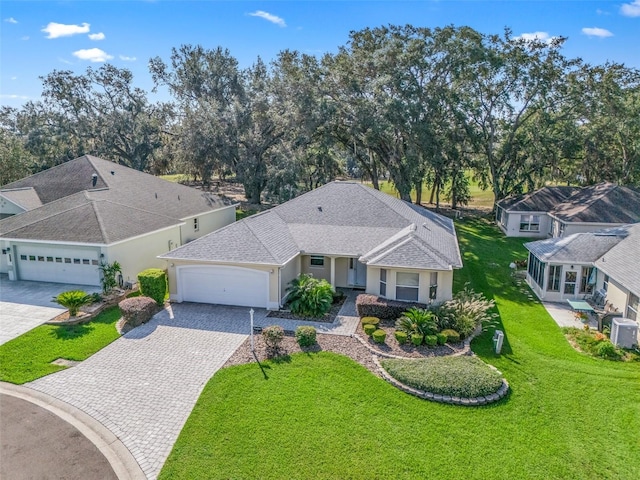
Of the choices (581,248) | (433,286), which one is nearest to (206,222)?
(433,286)

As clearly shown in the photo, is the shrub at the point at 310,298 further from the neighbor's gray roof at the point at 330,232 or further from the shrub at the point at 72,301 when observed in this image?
the shrub at the point at 72,301

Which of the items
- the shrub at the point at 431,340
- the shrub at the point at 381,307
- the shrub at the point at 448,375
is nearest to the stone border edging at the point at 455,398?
the shrub at the point at 448,375

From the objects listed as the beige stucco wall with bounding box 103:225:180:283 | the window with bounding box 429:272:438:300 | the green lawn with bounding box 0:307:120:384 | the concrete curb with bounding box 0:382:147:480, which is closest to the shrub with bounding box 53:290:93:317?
the green lawn with bounding box 0:307:120:384

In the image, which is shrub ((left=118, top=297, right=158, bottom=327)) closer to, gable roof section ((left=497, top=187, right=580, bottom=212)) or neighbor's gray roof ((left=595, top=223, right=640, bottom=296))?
neighbor's gray roof ((left=595, top=223, right=640, bottom=296))

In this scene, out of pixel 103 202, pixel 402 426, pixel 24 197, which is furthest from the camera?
pixel 24 197

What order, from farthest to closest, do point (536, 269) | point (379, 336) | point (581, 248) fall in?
1. point (536, 269)
2. point (581, 248)
3. point (379, 336)

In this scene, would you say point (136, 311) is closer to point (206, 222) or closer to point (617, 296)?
point (206, 222)
